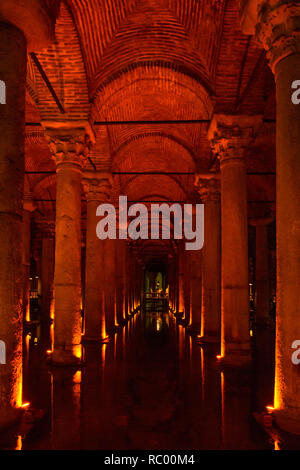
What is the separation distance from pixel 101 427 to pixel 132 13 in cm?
779

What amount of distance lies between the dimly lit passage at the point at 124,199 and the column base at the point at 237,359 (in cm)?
2

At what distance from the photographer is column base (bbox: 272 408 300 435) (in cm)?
452

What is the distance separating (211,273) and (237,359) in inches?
152

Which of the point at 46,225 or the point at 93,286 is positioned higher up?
the point at 46,225

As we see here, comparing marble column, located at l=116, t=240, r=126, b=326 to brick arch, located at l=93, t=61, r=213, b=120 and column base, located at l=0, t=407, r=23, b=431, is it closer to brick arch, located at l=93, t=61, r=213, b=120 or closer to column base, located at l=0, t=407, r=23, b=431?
brick arch, located at l=93, t=61, r=213, b=120

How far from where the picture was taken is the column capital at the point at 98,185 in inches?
514

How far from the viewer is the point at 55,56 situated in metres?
8.61

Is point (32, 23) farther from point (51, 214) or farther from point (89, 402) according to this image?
point (51, 214)

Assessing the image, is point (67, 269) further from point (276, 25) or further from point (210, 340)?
point (276, 25)

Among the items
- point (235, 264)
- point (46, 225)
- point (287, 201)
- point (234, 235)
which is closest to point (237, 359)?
point (235, 264)

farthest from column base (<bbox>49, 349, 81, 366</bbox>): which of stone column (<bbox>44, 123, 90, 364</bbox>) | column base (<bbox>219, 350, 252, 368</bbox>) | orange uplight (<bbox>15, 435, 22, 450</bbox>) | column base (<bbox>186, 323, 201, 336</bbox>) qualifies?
column base (<bbox>186, 323, 201, 336</bbox>)

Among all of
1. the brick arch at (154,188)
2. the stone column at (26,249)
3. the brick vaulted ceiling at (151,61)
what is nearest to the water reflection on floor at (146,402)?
the brick vaulted ceiling at (151,61)

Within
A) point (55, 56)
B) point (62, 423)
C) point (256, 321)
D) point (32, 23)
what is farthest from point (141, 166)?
point (62, 423)

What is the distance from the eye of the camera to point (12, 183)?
193 inches
